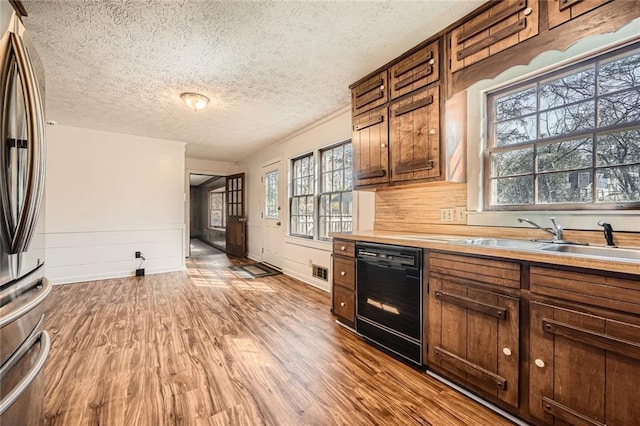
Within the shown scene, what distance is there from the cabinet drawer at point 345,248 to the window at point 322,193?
876mm

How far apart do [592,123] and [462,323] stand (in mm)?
1507

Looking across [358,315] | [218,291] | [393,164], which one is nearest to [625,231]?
[393,164]

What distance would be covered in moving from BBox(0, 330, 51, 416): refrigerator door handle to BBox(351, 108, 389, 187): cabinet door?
2401 mm

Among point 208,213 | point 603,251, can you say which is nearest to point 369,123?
point 603,251

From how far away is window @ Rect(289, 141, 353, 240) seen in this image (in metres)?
3.69

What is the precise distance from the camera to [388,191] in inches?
114

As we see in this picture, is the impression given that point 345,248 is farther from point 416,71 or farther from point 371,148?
point 416,71

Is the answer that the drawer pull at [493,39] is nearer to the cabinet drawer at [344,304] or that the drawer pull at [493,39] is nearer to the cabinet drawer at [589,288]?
the cabinet drawer at [589,288]

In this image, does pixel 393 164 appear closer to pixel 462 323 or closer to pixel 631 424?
pixel 462 323

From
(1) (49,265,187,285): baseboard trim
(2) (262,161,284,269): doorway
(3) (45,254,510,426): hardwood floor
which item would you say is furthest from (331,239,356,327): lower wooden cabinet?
(1) (49,265,187,285): baseboard trim

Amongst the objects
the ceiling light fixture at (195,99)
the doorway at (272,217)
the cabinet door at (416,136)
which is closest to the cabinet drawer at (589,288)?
the cabinet door at (416,136)

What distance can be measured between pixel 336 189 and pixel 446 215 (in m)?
1.77

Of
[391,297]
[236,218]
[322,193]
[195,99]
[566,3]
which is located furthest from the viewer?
[236,218]

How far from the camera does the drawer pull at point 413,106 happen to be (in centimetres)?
215
